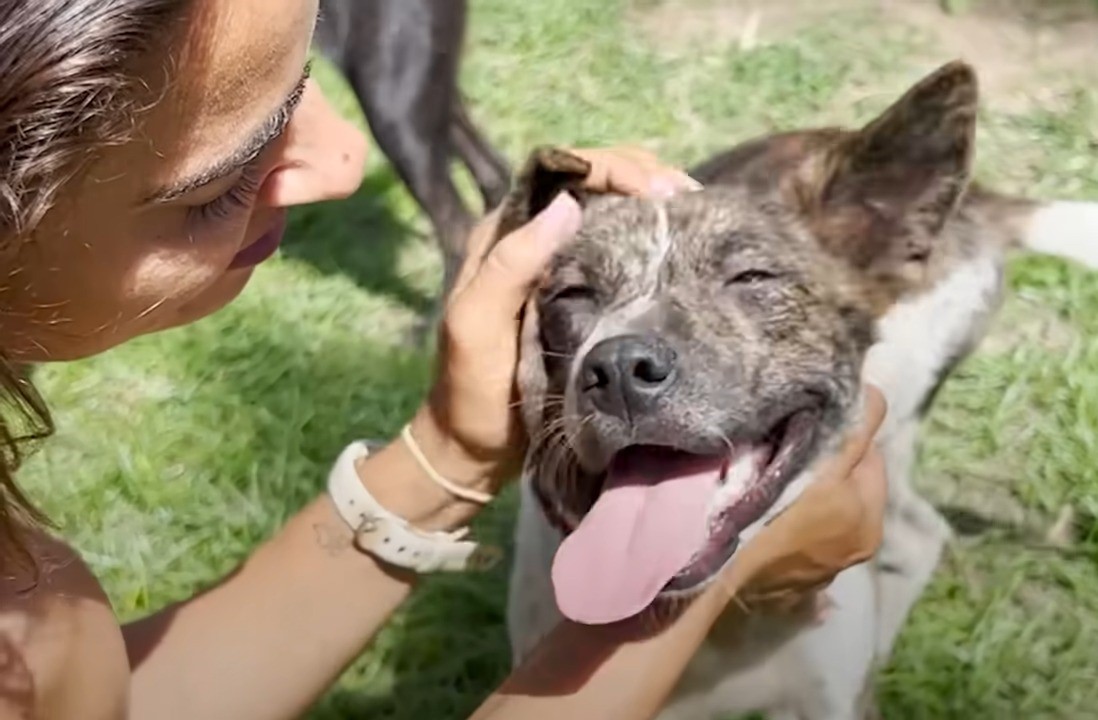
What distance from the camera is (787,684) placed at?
1.71 metres

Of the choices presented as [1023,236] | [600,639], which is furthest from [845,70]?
[600,639]

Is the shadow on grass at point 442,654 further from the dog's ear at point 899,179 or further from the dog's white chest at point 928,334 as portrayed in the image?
the dog's ear at point 899,179

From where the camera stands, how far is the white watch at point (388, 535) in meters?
1.47

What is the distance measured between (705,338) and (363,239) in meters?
1.75

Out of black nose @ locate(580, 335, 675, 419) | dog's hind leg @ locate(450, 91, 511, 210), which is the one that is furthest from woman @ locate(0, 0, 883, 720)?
dog's hind leg @ locate(450, 91, 511, 210)

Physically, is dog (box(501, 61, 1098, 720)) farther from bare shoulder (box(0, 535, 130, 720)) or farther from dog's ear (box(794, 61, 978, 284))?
bare shoulder (box(0, 535, 130, 720))

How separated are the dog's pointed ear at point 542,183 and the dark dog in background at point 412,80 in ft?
3.91

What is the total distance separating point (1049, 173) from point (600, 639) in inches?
74.2

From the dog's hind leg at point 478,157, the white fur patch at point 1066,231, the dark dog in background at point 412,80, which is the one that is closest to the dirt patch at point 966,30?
the dog's hind leg at point 478,157

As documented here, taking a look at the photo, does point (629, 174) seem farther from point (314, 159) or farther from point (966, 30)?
point (966, 30)

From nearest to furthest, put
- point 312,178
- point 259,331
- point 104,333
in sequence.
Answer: point 104,333, point 312,178, point 259,331

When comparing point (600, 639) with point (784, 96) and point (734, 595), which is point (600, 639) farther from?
point (784, 96)

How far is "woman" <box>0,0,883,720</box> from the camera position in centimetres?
87

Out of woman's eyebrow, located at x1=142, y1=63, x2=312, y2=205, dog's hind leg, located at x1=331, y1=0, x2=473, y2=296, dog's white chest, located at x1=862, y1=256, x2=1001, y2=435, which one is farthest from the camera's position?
dog's hind leg, located at x1=331, y1=0, x2=473, y2=296
